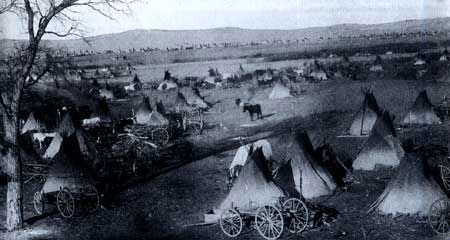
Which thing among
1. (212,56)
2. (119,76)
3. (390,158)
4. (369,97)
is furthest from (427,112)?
(212,56)

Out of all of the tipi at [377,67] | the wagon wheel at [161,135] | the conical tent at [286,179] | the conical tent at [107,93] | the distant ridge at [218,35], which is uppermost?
Answer: the distant ridge at [218,35]

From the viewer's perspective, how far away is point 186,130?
34406 millimetres

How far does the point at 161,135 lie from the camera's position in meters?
29.8

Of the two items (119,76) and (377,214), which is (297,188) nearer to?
(377,214)

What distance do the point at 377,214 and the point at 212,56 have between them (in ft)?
292

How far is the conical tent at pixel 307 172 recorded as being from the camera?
58.7 feet

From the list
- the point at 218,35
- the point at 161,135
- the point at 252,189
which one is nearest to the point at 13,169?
the point at 252,189

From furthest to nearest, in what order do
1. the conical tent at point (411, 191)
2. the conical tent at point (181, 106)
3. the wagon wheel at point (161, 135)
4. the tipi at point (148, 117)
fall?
the conical tent at point (181, 106)
the tipi at point (148, 117)
the wagon wheel at point (161, 135)
the conical tent at point (411, 191)

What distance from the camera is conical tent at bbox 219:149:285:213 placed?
15836 millimetres

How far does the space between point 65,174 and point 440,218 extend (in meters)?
12.1

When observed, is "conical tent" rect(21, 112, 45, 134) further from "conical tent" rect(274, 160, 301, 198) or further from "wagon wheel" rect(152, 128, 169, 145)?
"conical tent" rect(274, 160, 301, 198)

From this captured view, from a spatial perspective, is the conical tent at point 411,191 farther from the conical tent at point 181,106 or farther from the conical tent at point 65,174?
the conical tent at point 181,106

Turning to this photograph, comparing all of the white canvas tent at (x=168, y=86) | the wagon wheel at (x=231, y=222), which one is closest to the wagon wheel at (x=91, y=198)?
the wagon wheel at (x=231, y=222)

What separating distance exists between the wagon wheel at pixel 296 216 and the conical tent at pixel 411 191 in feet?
8.35
